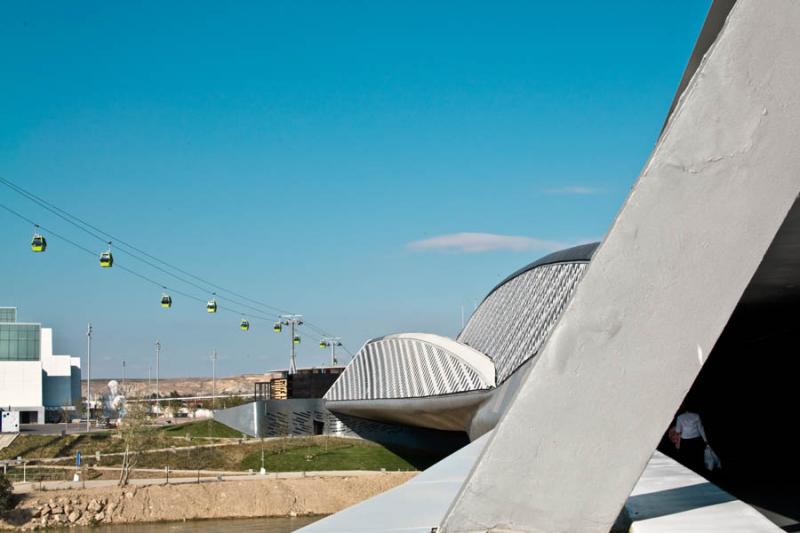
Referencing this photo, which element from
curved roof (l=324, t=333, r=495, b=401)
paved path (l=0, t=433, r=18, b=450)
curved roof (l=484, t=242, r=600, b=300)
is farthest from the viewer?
paved path (l=0, t=433, r=18, b=450)

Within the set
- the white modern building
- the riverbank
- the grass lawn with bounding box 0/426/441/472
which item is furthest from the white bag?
Result: the white modern building

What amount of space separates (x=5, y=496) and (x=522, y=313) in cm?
1968

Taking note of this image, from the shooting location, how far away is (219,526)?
108 feet

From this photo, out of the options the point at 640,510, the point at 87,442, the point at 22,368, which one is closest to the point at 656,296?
the point at 640,510

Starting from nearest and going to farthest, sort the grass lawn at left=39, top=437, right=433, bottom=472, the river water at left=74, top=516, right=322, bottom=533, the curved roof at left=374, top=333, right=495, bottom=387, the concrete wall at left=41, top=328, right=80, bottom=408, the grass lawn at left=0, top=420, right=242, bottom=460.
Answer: the curved roof at left=374, top=333, right=495, bottom=387 < the river water at left=74, top=516, right=322, bottom=533 < the grass lawn at left=39, top=437, right=433, bottom=472 < the grass lawn at left=0, top=420, right=242, bottom=460 < the concrete wall at left=41, top=328, right=80, bottom=408

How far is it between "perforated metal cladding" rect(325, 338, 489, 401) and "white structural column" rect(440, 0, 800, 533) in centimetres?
2229

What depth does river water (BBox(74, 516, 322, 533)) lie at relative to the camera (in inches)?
1252

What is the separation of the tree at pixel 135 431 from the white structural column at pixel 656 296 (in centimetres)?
3719

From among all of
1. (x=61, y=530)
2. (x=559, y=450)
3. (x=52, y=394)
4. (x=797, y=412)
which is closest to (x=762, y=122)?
(x=559, y=450)

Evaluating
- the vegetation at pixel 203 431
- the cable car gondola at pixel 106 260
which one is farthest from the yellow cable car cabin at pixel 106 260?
the vegetation at pixel 203 431

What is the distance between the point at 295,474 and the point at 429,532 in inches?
1447

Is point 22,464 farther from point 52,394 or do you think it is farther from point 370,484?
point 52,394

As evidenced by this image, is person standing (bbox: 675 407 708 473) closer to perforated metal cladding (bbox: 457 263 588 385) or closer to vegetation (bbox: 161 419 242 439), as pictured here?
perforated metal cladding (bbox: 457 263 588 385)

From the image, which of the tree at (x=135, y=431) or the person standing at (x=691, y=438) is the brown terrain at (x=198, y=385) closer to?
the tree at (x=135, y=431)
